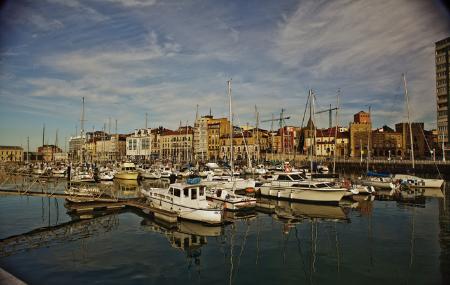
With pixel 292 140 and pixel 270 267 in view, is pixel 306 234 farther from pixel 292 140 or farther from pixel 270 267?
pixel 292 140

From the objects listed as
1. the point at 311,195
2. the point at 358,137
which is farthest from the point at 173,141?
the point at 311,195

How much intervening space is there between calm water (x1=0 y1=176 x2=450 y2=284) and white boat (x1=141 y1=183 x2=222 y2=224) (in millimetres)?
805

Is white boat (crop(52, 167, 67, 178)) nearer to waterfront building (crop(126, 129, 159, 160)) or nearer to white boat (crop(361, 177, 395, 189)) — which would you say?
white boat (crop(361, 177, 395, 189))

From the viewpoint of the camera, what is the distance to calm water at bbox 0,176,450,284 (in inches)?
627

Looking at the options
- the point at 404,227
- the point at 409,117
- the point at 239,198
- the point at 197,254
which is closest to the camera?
the point at 197,254

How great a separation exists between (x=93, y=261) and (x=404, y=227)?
22.7 metres

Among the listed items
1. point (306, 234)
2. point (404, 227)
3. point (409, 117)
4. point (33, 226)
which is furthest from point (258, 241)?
point (409, 117)

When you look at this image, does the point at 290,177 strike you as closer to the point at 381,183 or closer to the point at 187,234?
the point at 381,183

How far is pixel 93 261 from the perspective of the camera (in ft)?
59.1

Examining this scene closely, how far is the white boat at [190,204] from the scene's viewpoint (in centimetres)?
2573

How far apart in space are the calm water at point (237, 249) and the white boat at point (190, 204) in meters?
0.81

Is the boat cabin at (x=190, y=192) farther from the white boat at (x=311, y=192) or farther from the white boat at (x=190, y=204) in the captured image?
the white boat at (x=311, y=192)

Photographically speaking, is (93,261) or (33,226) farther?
(33,226)

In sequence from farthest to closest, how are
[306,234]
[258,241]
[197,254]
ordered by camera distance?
[306,234] → [258,241] → [197,254]
